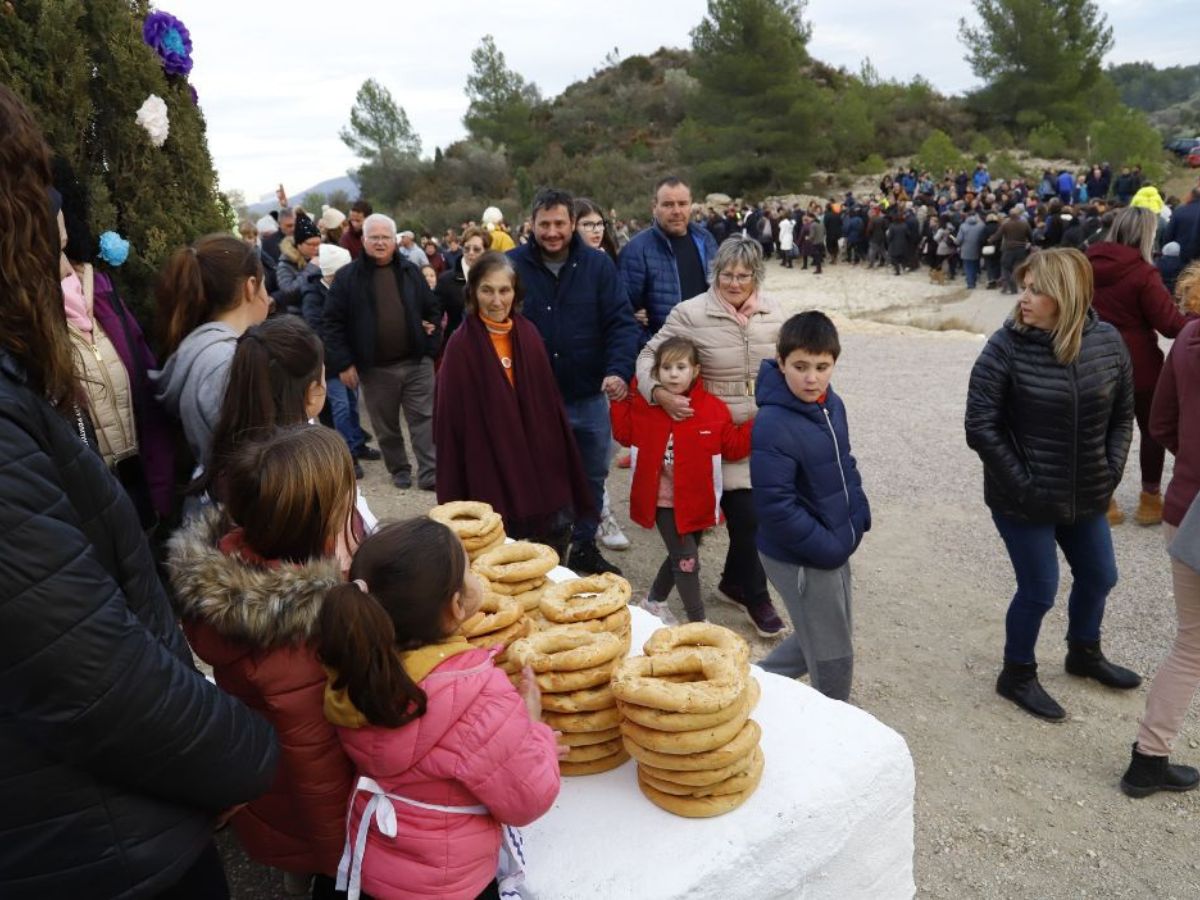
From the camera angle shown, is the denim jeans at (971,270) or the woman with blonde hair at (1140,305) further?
the denim jeans at (971,270)

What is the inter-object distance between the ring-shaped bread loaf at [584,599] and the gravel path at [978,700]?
150 centimetres

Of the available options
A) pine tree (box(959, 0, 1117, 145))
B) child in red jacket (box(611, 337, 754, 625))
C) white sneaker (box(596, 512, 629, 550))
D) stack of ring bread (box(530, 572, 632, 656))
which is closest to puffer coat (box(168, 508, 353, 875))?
stack of ring bread (box(530, 572, 632, 656))

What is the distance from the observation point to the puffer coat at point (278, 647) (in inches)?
73.5

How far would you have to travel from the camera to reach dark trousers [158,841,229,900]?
1793 mm

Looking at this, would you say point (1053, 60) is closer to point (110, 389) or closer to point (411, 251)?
point (411, 251)

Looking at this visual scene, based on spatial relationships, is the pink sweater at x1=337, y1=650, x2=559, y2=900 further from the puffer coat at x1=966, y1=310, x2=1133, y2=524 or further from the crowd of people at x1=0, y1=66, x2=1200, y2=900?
the puffer coat at x1=966, y1=310, x2=1133, y2=524

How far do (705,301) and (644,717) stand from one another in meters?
2.91

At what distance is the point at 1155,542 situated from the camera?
5.55m

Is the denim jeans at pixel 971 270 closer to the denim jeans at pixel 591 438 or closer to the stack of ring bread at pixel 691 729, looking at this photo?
the denim jeans at pixel 591 438

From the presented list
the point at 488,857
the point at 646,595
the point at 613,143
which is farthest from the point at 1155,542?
the point at 613,143

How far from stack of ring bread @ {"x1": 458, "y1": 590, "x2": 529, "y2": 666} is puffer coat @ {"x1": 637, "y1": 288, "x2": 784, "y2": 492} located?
6.77 feet

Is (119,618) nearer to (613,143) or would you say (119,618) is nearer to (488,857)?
(488,857)

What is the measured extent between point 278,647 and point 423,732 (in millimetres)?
421

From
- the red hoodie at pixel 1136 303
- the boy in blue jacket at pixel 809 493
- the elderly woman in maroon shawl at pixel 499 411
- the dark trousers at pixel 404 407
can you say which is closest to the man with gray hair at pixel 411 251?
the dark trousers at pixel 404 407
